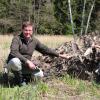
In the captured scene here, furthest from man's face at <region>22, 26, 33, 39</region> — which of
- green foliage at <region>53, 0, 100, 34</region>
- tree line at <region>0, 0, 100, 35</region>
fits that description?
green foliage at <region>53, 0, 100, 34</region>

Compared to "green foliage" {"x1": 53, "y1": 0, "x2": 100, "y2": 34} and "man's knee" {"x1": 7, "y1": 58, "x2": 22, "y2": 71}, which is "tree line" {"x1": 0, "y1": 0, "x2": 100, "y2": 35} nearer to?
"green foliage" {"x1": 53, "y1": 0, "x2": 100, "y2": 34}

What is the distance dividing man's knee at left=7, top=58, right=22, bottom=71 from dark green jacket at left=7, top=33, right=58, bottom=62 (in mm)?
77

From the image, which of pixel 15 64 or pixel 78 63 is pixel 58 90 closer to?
pixel 15 64

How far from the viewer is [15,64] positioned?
25.1ft

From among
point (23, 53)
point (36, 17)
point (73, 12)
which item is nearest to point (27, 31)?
point (23, 53)

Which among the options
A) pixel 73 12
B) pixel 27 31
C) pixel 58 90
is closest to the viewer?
pixel 58 90

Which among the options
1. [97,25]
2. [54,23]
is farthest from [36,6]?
[97,25]

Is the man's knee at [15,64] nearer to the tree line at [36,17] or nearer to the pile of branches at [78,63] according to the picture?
the pile of branches at [78,63]

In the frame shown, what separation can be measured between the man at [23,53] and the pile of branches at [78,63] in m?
0.49

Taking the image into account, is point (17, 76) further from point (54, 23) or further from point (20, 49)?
point (54, 23)

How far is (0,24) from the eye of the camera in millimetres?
43125

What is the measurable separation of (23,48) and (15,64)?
1.28ft

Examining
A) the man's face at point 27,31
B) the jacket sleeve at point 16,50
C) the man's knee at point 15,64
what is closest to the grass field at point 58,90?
the man's knee at point 15,64

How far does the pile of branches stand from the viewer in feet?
27.9
